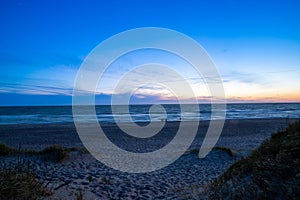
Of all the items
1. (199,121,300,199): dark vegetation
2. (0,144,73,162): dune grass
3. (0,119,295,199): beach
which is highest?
(199,121,300,199): dark vegetation

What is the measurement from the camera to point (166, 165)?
37.1ft

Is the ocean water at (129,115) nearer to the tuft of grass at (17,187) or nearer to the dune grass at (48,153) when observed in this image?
the dune grass at (48,153)

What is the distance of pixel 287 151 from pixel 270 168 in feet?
1.98

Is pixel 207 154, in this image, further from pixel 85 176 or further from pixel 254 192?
pixel 254 192

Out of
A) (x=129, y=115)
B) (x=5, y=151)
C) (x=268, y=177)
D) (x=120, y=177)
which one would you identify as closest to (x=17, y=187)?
(x=268, y=177)

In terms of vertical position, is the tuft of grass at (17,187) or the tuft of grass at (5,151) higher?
the tuft of grass at (17,187)

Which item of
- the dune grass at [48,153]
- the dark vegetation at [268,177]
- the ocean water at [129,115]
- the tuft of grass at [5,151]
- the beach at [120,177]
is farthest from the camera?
the ocean water at [129,115]

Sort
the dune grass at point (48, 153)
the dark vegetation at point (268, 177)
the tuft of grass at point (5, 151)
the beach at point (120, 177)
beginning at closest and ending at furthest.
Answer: the dark vegetation at point (268, 177) → the beach at point (120, 177) → the dune grass at point (48, 153) → the tuft of grass at point (5, 151)

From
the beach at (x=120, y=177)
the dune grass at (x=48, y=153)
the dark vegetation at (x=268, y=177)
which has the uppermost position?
the dark vegetation at (x=268, y=177)

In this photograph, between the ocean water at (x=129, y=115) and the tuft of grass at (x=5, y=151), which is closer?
the tuft of grass at (x=5, y=151)

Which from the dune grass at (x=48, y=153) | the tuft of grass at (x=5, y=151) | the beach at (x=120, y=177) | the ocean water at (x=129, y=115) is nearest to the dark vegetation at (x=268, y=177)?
the beach at (x=120, y=177)

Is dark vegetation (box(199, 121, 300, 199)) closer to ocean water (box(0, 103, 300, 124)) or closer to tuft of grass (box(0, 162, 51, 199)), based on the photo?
tuft of grass (box(0, 162, 51, 199))

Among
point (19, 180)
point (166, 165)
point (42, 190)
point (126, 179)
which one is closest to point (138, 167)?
point (166, 165)

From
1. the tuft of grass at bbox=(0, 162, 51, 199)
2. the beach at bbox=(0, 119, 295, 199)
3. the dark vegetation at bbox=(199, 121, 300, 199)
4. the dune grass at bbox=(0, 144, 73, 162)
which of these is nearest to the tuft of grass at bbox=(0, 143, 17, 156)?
the dune grass at bbox=(0, 144, 73, 162)
